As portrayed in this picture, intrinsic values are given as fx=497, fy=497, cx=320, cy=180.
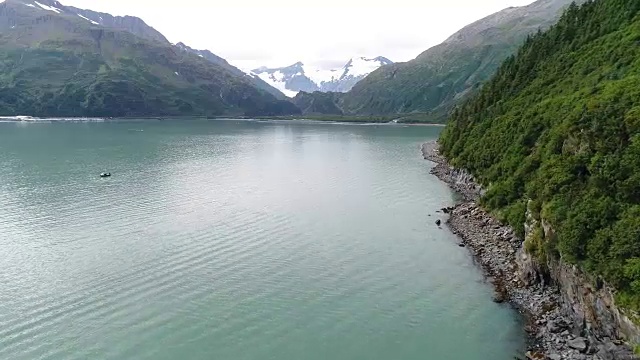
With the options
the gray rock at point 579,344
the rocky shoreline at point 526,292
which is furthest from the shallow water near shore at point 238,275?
the gray rock at point 579,344

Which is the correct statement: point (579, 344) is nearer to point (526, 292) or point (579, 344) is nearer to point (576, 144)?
point (526, 292)

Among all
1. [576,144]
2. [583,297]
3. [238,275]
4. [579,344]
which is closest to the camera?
[579,344]

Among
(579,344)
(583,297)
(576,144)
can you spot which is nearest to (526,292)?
(583,297)

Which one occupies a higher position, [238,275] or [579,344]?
[579,344]

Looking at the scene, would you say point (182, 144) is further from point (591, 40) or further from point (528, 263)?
point (528, 263)

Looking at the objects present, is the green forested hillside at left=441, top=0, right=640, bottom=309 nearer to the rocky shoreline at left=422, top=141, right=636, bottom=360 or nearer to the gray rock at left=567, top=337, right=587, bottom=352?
the rocky shoreline at left=422, top=141, right=636, bottom=360

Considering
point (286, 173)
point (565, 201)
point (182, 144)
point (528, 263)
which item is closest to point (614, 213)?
point (565, 201)
